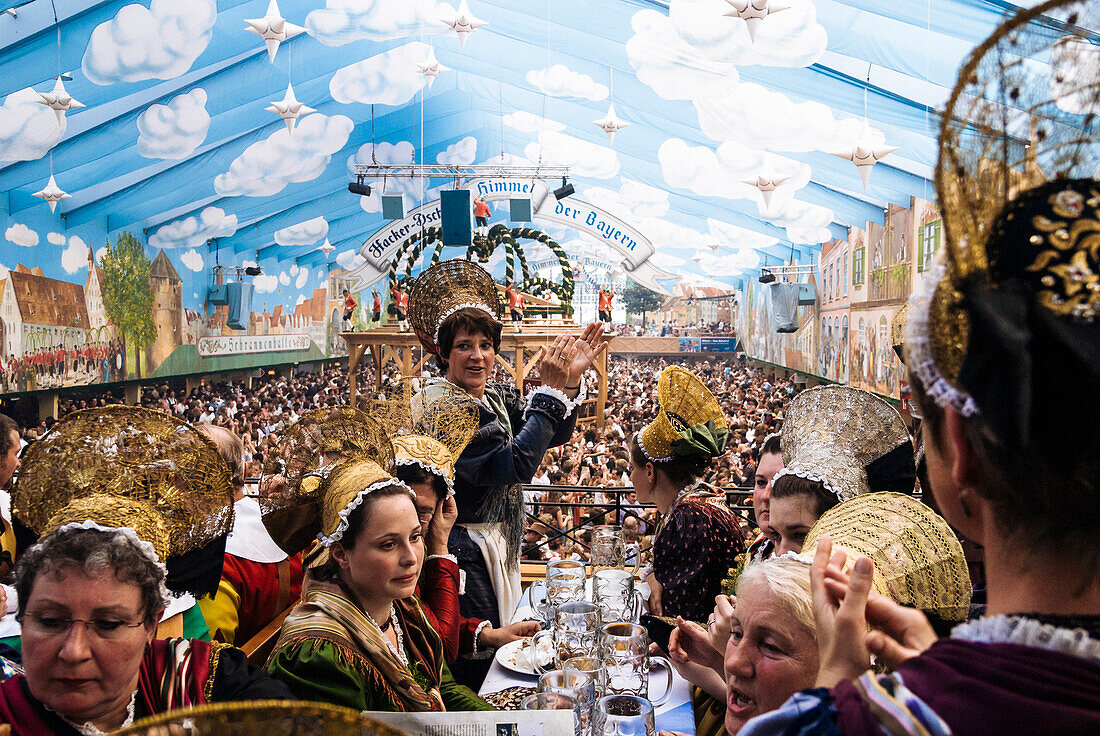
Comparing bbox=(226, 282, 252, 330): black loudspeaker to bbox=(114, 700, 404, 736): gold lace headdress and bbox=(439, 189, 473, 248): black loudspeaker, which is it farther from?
bbox=(114, 700, 404, 736): gold lace headdress

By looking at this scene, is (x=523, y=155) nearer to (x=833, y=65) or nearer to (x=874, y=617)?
(x=833, y=65)

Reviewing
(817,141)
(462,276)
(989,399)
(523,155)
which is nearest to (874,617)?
(989,399)

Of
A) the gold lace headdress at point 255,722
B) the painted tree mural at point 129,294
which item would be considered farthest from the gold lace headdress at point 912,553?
the painted tree mural at point 129,294

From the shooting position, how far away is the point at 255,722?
2.45 ft

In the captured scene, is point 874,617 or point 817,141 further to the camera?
point 817,141

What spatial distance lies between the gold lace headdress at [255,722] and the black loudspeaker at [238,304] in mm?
19079

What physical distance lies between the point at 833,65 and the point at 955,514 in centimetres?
898

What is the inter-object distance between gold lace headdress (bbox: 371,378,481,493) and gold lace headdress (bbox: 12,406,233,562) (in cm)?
99

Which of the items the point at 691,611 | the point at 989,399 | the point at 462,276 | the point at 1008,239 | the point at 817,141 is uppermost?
the point at 817,141

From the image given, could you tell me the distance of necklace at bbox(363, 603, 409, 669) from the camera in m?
2.09

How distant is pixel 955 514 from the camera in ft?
2.74

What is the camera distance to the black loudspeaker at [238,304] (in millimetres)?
18281

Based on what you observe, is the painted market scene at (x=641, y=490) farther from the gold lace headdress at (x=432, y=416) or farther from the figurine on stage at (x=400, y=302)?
the figurine on stage at (x=400, y=302)

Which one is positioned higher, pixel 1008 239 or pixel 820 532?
pixel 1008 239
